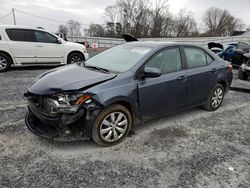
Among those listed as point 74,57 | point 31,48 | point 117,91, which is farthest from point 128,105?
point 74,57

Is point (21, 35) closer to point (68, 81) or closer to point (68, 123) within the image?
point (68, 81)

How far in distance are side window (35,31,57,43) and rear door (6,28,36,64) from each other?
17 cm

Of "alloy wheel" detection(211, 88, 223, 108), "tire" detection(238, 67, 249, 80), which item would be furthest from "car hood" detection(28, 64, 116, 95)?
"tire" detection(238, 67, 249, 80)

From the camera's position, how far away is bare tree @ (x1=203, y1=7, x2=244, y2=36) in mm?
63031

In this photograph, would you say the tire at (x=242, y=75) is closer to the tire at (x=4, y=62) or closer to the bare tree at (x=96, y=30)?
the tire at (x=4, y=62)

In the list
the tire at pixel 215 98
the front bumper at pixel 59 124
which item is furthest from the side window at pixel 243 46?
the front bumper at pixel 59 124

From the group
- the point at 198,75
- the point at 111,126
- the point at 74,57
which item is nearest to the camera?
the point at 111,126

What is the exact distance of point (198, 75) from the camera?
13.0 ft

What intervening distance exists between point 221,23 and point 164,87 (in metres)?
70.0

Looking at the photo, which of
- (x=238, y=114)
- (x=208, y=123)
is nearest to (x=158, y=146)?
(x=208, y=123)

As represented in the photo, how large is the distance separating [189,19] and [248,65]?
173ft

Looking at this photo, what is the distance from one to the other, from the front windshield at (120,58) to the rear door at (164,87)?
0.25 m

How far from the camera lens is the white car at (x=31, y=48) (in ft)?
24.6

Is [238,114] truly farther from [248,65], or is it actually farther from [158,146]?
[248,65]
